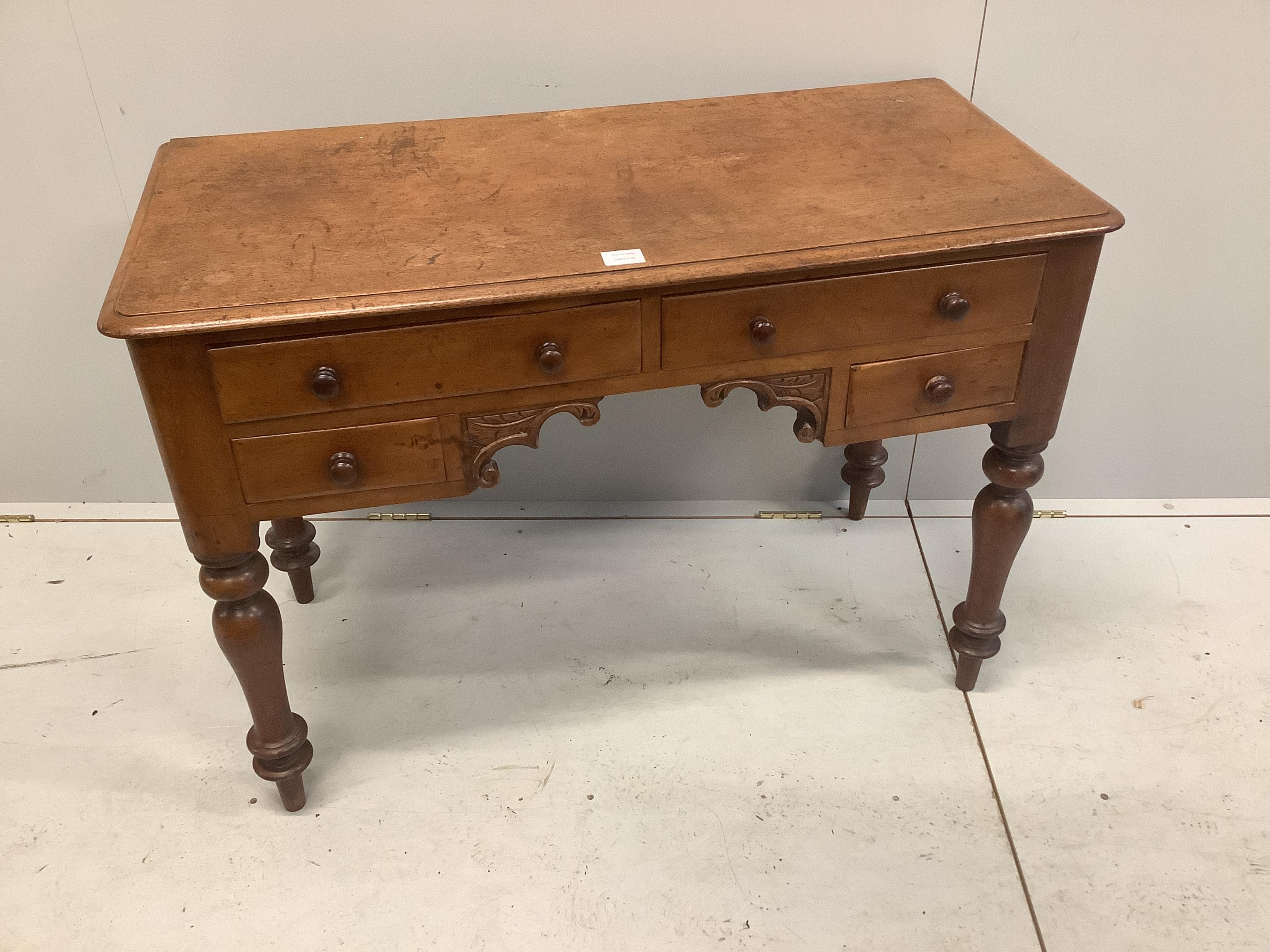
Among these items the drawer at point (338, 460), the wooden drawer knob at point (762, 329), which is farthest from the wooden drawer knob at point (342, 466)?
the wooden drawer knob at point (762, 329)

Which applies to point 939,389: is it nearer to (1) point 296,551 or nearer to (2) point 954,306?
(2) point 954,306

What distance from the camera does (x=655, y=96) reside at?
2211mm

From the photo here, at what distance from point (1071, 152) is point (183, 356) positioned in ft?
5.90

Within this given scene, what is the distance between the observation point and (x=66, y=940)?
176 cm

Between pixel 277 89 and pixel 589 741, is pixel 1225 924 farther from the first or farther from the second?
pixel 277 89

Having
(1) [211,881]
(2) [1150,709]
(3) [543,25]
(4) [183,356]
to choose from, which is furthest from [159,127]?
(2) [1150,709]

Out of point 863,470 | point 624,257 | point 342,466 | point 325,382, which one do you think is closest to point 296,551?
point 342,466

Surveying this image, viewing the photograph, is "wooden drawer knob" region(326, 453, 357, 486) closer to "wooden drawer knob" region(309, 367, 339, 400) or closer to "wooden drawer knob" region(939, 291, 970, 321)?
"wooden drawer knob" region(309, 367, 339, 400)

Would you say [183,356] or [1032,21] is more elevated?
[1032,21]

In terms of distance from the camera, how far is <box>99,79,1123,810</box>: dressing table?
5.03 ft

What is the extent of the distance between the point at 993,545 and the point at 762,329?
689 mm

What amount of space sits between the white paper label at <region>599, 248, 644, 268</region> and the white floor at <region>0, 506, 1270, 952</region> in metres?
0.97

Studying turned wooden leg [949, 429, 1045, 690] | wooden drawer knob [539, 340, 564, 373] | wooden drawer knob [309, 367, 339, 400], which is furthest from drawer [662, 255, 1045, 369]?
wooden drawer knob [309, 367, 339, 400]

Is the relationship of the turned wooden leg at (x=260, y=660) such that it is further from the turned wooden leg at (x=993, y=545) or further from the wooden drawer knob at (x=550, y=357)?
the turned wooden leg at (x=993, y=545)
